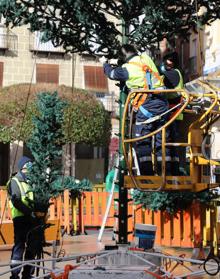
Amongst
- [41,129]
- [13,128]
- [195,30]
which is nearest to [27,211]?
[41,129]

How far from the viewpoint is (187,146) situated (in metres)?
6.65

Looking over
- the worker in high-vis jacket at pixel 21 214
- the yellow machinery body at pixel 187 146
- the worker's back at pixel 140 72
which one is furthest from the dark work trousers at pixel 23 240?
the worker's back at pixel 140 72

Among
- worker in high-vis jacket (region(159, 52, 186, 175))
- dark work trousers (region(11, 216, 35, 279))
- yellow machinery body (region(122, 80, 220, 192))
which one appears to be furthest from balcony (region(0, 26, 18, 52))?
yellow machinery body (region(122, 80, 220, 192))

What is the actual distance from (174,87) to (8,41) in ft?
94.9

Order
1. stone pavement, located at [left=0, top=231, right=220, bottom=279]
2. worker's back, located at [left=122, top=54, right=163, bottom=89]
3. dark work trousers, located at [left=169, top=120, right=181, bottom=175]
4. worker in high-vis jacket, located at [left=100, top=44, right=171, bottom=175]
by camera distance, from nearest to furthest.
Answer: worker in high-vis jacket, located at [left=100, top=44, right=171, bottom=175] → worker's back, located at [left=122, top=54, right=163, bottom=89] → dark work trousers, located at [left=169, top=120, right=181, bottom=175] → stone pavement, located at [left=0, top=231, right=220, bottom=279]

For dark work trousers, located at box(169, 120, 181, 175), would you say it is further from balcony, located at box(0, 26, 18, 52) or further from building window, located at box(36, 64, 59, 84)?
balcony, located at box(0, 26, 18, 52)

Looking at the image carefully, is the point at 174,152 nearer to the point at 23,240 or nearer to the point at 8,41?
the point at 23,240

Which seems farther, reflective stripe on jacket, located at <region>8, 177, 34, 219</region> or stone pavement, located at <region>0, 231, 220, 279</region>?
stone pavement, located at <region>0, 231, 220, 279</region>

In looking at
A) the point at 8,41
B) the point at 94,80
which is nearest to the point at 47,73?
the point at 94,80

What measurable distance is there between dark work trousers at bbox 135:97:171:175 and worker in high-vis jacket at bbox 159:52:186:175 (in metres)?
0.07

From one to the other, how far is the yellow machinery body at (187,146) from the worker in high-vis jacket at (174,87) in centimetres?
14

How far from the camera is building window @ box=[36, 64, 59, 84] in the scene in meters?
34.8

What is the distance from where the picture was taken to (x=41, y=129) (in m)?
9.72

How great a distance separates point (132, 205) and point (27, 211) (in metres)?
A: 4.69
